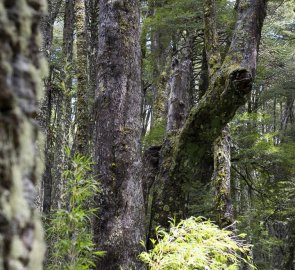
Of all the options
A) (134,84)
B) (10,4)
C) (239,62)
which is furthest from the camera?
(239,62)

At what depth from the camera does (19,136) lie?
76cm

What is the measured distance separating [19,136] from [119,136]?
12.0 ft

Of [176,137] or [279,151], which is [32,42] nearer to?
[176,137]

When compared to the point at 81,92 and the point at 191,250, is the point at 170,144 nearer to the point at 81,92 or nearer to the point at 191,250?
the point at 81,92

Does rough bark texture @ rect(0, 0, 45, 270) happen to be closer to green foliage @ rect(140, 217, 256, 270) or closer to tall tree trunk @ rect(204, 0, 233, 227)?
green foliage @ rect(140, 217, 256, 270)

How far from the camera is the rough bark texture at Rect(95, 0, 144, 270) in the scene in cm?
416

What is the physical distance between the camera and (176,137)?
20.2 ft

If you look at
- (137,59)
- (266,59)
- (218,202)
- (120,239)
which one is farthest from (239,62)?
(266,59)

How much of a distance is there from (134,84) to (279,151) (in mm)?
6464

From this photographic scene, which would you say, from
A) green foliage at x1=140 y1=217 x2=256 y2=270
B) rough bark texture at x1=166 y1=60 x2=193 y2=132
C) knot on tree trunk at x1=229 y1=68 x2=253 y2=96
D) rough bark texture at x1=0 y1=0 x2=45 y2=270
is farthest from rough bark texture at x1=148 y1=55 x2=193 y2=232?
rough bark texture at x1=0 y1=0 x2=45 y2=270

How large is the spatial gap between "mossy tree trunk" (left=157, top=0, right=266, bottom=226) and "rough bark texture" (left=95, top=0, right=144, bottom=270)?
47.1 inches

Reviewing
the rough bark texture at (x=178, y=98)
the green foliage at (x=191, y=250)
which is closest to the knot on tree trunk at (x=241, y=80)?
the rough bark texture at (x=178, y=98)

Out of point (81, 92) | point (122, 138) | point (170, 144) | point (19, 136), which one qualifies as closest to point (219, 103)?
point (170, 144)

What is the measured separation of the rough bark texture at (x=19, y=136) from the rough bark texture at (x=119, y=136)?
343cm
